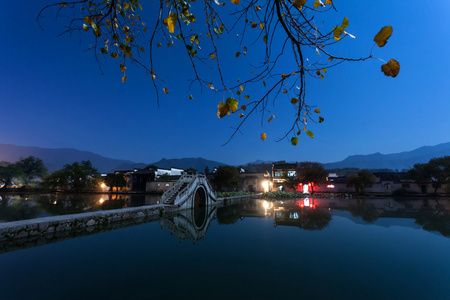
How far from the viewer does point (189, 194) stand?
20.4 m

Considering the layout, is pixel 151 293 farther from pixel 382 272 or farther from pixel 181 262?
pixel 382 272

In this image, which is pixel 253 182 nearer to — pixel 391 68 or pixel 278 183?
pixel 278 183

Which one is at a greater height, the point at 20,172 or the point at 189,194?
the point at 20,172

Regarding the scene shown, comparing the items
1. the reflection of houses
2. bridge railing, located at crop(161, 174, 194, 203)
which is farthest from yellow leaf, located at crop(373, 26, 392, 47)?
the reflection of houses

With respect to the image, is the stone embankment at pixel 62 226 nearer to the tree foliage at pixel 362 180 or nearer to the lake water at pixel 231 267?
the lake water at pixel 231 267

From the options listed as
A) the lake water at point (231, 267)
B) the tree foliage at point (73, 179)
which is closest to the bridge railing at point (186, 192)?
the lake water at point (231, 267)

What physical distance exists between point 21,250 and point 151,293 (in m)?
6.29

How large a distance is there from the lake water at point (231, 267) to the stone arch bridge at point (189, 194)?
8.28m

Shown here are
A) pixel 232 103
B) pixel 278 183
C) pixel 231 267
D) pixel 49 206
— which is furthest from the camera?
pixel 278 183

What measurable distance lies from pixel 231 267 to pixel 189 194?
1464 centimetres

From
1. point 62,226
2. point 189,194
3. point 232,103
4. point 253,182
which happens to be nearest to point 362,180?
point 253,182

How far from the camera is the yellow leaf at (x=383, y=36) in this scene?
1306 mm

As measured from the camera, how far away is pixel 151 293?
4699 millimetres

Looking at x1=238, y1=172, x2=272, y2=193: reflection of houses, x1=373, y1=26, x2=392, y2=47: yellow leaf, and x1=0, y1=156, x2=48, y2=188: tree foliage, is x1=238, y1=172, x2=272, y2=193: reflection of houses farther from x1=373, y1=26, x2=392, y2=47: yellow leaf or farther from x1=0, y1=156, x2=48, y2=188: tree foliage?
x1=0, y1=156, x2=48, y2=188: tree foliage
